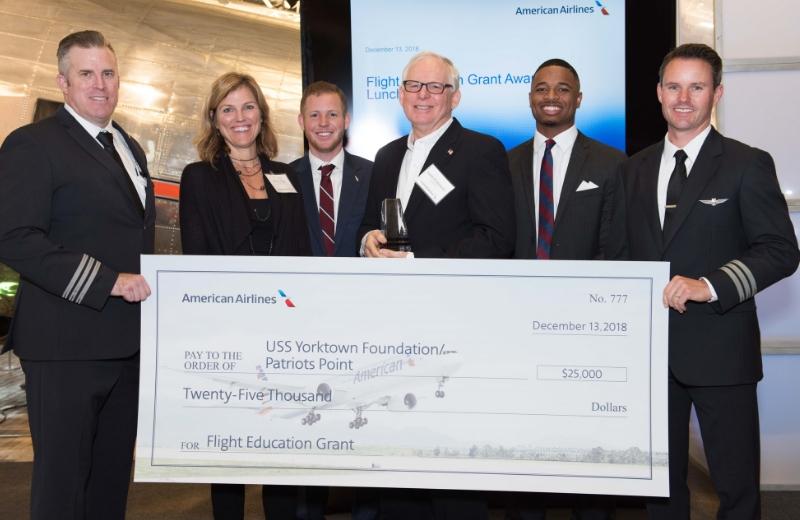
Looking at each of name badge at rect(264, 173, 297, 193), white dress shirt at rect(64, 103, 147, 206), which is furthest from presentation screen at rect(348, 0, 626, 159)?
white dress shirt at rect(64, 103, 147, 206)

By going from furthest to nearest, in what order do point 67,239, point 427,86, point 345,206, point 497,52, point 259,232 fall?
point 497,52, point 345,206, point 259,232, point 427,86, point 67,239

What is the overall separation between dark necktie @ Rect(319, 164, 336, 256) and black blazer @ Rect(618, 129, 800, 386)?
1.59m

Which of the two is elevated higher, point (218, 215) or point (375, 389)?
point (218, 215)

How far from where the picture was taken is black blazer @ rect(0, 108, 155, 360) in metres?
2.64

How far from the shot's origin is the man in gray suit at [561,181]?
351 centimetres

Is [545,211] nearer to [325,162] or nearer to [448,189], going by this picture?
[448,189]

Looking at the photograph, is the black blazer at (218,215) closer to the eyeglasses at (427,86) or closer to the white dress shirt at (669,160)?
the eyeglasses at (427,86)

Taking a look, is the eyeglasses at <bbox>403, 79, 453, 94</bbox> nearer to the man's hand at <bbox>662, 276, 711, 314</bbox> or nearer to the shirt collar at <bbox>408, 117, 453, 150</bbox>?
the shirt collar at <bbox>408, 117, 453, 150</bbox>

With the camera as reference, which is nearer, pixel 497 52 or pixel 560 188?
pixel 560 188

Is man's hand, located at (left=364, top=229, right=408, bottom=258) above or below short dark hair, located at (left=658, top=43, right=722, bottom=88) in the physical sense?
below

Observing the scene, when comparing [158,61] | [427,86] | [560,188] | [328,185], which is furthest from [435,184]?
[158,61]

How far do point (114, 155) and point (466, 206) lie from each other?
1.32 meters

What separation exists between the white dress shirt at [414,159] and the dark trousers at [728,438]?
1.21 m

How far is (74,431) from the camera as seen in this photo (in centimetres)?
272
